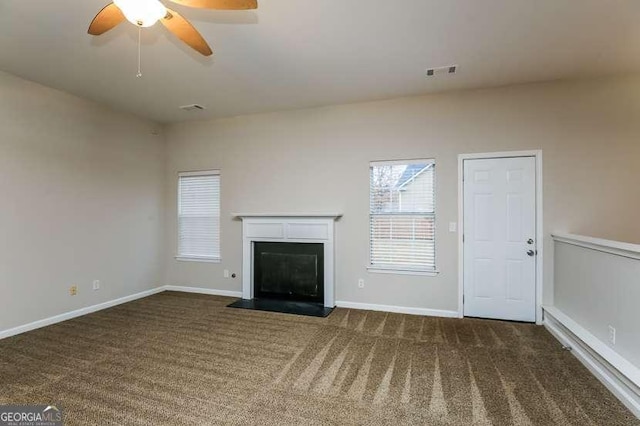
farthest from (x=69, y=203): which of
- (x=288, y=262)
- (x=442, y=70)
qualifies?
(x=442, y=70)

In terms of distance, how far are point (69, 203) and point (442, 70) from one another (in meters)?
4.79

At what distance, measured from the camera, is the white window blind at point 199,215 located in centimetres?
531

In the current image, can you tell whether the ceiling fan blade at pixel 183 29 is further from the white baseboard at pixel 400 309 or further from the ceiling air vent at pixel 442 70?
the white baseboard at pixel 400 309

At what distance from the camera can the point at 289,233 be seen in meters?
4.73

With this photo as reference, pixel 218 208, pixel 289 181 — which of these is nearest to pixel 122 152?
pixel 218 208

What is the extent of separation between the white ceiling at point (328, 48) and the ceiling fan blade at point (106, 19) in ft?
1.44

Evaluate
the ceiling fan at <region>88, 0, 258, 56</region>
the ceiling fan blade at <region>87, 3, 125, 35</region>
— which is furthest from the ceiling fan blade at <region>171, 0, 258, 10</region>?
the ceiling fan blade at <region>87, 3, 125, 35</region>

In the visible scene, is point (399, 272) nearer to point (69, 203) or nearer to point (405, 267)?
point (405, 267)

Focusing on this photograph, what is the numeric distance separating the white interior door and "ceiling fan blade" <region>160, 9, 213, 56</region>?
3.33 m

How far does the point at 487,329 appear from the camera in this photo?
3.64m

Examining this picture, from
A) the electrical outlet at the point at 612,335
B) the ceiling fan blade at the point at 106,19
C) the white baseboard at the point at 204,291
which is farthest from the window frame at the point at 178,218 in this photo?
the electrical outlet at the point at 612,335

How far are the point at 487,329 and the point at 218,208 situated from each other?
420 centimetres

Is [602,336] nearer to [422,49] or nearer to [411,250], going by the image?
[411,250]

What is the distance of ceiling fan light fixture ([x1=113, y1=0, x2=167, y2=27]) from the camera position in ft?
5.63
